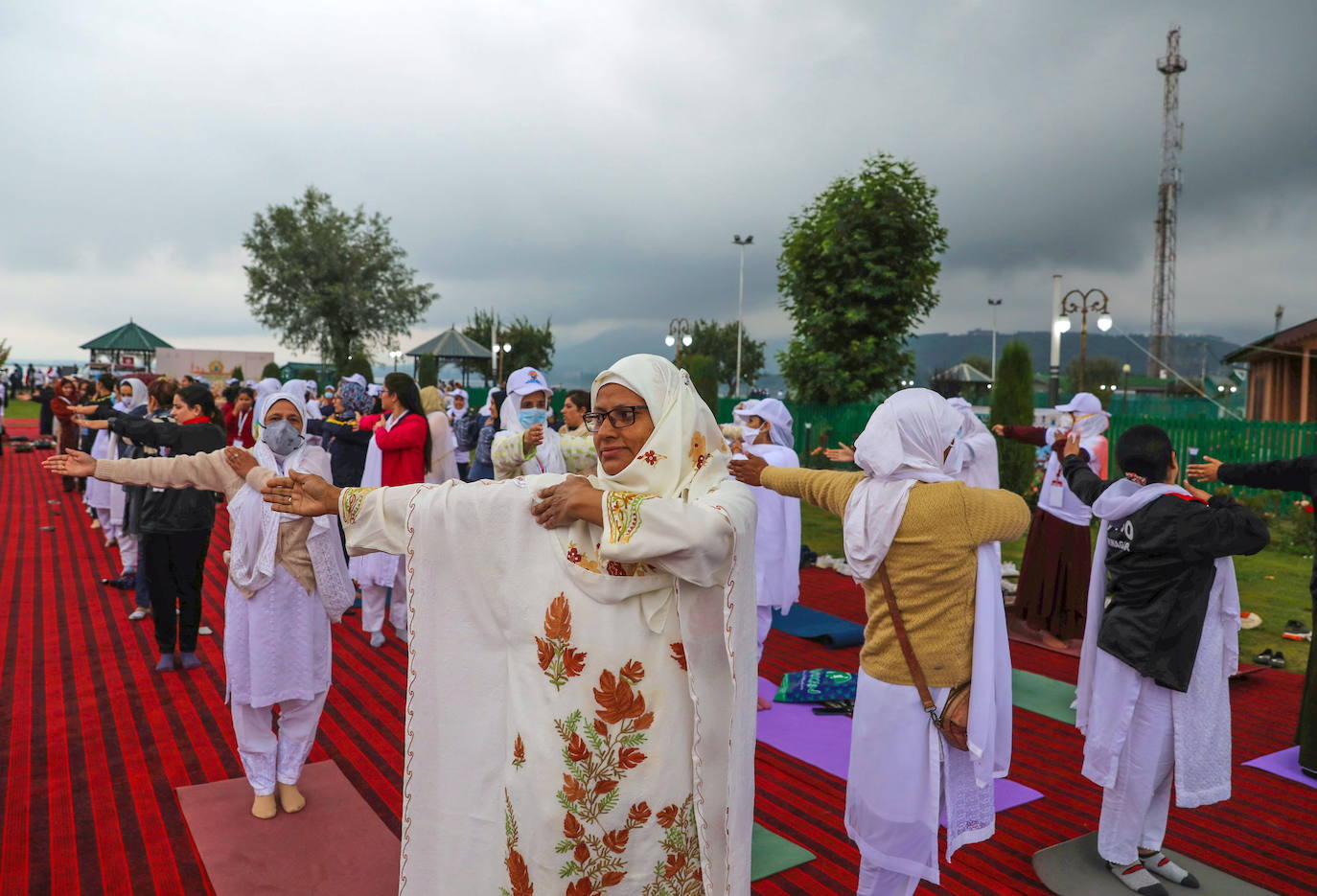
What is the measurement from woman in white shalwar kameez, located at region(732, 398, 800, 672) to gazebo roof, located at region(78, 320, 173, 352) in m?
34.4

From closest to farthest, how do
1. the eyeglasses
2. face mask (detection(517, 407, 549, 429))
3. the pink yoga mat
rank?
the eyeglasses < the pink yoga mat < face mask (detection(517, 407, 549, 429))

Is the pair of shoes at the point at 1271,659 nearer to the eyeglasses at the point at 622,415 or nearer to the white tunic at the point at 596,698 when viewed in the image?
the white tunic at the point at 596,698

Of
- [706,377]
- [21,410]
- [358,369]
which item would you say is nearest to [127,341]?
[21,410]

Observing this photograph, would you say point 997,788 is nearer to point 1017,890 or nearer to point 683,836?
point 1017,890

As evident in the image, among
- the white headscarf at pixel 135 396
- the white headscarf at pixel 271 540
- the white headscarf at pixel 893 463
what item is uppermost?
the white headscarf at pixel 135 396

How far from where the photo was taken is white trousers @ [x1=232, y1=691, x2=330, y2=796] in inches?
146

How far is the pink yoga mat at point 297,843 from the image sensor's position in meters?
3.23

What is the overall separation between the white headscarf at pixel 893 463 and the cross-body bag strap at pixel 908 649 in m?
0.06

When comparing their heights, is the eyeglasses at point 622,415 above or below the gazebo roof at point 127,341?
below

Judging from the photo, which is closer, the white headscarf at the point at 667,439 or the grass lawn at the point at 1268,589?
the white headscarf at the point at 667,439

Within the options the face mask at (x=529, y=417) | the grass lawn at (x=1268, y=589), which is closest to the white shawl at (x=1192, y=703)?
the grass lawn at (x=1268, y=589)

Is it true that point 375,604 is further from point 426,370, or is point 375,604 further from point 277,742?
point 426,370

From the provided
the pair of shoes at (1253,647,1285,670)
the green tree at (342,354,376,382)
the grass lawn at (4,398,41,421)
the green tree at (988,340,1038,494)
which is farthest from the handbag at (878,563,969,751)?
the grass lawn at (4,398,41,421)

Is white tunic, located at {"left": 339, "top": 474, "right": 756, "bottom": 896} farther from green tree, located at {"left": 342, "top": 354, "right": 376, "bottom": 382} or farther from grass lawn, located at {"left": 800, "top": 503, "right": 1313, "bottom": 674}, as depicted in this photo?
green tree, located at {"left": 342, "top": 354, "right": 376, "bottom": 382}
